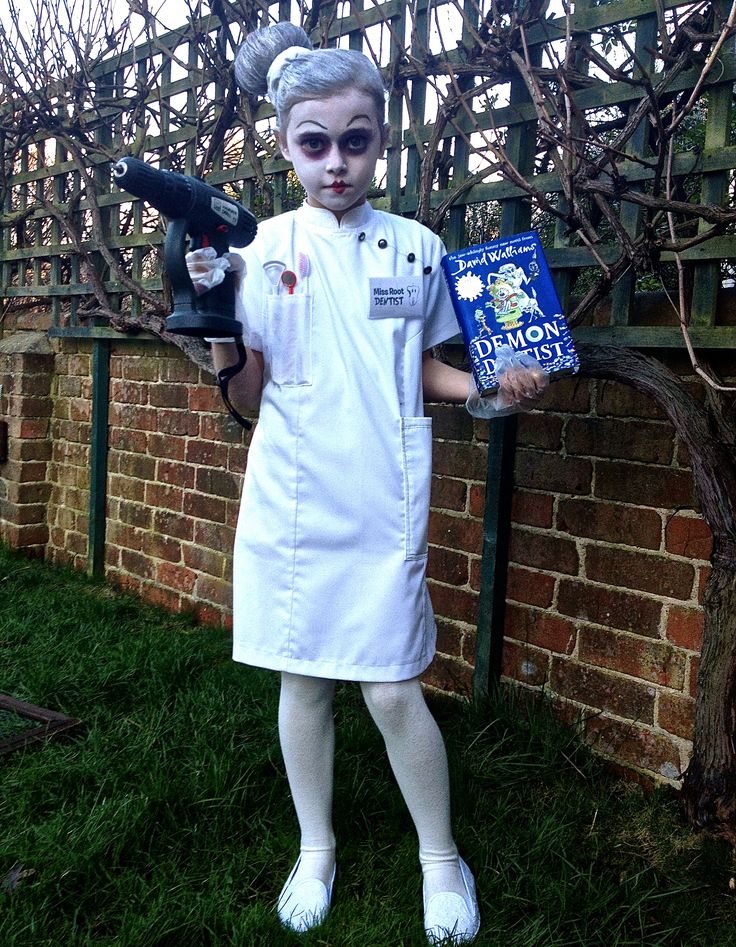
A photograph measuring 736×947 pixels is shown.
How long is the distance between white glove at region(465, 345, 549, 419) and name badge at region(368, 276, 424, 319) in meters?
0.21

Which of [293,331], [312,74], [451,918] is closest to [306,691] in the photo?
[451,918]

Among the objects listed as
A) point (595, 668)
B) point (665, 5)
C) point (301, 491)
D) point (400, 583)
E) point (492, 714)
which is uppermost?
point (665, 5)

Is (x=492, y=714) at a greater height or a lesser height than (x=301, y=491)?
lesser

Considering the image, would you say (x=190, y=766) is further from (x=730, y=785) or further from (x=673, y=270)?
(x=673, y=270)

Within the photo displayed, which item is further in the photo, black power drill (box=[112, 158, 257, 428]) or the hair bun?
the hair bun

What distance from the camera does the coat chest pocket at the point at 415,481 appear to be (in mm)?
1958

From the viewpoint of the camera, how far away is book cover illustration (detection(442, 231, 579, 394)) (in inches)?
80.7

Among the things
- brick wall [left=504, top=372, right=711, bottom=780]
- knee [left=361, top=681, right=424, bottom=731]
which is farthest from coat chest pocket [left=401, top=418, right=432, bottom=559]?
brick wall [left=504, top=372, right=711, bottom=780]

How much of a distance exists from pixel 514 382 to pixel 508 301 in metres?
0.27

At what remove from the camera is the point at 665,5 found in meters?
2.35

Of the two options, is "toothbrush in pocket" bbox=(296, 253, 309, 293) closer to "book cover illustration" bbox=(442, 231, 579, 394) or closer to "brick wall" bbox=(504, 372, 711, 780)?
"book cover illustration" bbox=(442, 231, 579, 394)

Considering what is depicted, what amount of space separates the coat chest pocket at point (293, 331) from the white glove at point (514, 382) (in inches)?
16.0

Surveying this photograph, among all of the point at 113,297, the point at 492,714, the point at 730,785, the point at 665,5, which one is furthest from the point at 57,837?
the point at 113,297

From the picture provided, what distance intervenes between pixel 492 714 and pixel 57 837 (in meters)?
1.27
